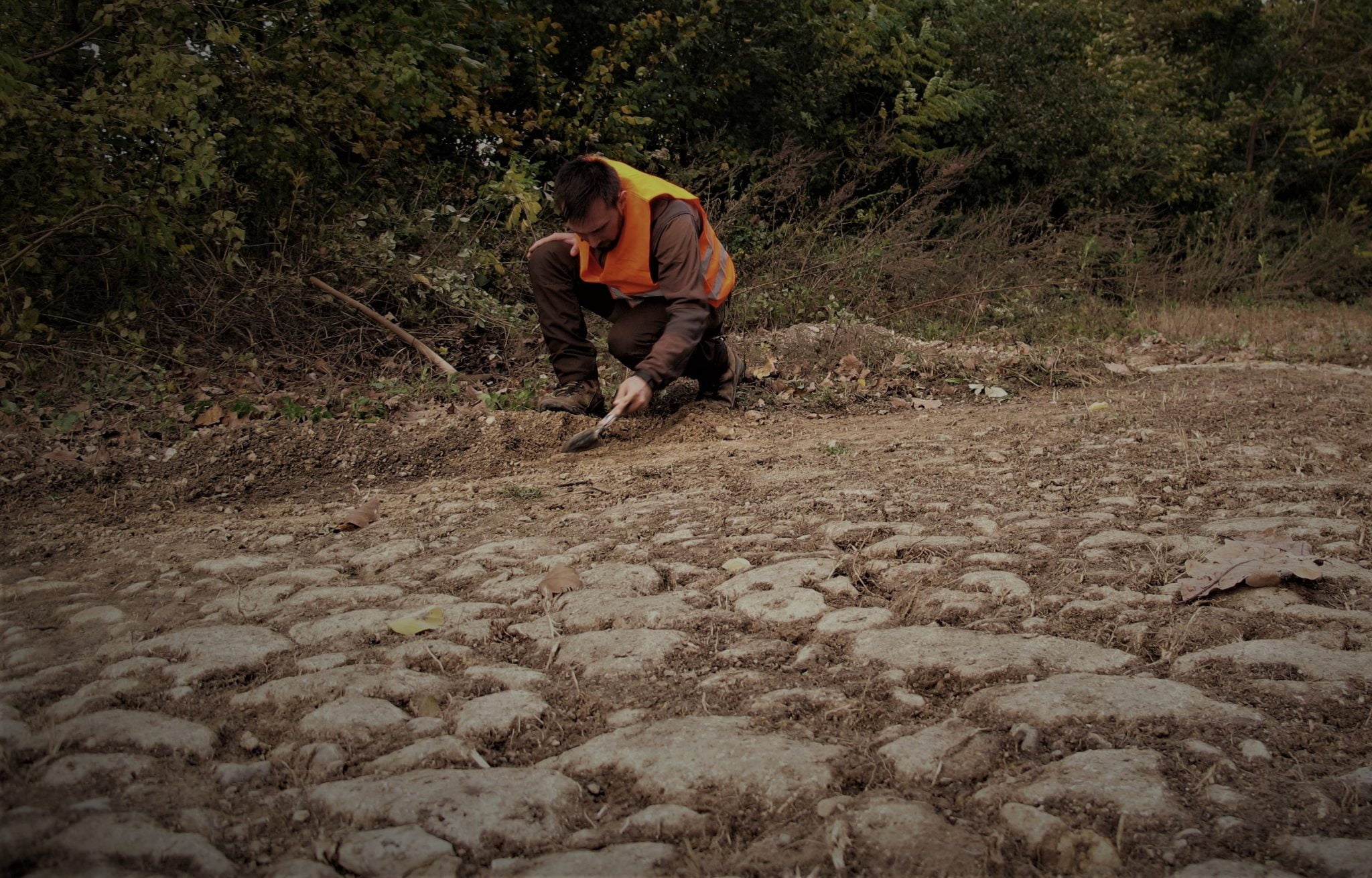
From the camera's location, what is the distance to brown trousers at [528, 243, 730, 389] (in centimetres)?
533

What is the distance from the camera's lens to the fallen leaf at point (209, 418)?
550 cm

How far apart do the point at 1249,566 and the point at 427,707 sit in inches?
83.9

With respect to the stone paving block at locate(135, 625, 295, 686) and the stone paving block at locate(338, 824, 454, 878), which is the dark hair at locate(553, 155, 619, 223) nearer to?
the stone paving block at locate(135, 625, 295, 686)

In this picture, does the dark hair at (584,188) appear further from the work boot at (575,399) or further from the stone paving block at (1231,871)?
the stone paving block at (1231,871)

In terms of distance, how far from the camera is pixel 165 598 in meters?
3.08

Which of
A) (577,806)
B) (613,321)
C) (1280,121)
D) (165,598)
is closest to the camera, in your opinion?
(577,806)

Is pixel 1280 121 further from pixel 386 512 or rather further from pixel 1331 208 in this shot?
pixel 386 512

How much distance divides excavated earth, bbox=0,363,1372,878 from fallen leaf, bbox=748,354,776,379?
2.36 metres

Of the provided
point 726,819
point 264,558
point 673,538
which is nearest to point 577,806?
point 726,819

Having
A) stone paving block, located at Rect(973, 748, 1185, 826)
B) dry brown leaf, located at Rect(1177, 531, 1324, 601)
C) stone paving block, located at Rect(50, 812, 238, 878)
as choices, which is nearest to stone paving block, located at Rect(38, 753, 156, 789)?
stone paving block, located at Rect(50, 812, 238, 878)

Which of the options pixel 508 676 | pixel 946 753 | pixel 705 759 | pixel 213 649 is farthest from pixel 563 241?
pixel 946 753

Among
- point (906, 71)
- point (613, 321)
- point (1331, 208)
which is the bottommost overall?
point (1331, 208)

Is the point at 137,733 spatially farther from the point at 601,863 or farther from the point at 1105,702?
the point at 1105,702

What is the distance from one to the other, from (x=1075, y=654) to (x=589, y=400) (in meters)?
3.56
